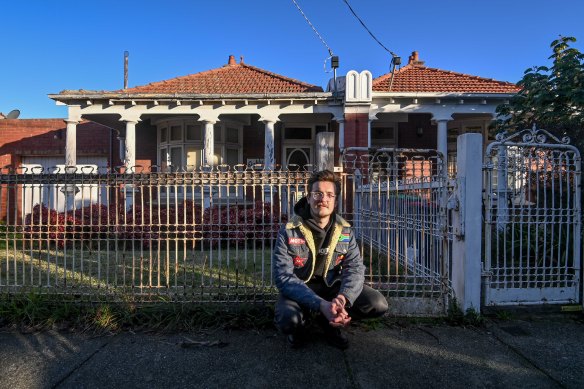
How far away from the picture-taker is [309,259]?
10.1 feet

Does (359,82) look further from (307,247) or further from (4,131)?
(4,131)

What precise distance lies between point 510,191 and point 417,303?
162cm

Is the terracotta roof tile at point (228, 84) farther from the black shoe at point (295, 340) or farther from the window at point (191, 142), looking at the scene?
the black shoe at point (295, 340)

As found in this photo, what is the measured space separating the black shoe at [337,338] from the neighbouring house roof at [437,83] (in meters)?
8.69

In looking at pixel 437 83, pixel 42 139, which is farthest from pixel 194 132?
pixel 437 83

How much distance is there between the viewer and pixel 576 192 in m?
3.89

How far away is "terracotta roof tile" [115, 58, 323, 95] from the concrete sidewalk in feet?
26.5

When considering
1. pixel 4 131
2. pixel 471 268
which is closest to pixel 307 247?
pixel 471 268

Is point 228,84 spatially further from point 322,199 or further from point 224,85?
point 322,199

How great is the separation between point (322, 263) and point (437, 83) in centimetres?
967

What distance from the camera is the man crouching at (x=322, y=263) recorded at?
2906 millimetres

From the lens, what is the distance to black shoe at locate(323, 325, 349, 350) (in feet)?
9.94

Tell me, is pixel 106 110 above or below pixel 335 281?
above

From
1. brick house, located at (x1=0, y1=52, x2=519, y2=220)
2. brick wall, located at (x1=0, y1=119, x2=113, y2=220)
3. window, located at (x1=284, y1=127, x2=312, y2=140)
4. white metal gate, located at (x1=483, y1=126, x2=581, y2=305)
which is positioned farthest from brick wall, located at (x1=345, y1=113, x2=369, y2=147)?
brick wall, located at (x1=0, y1=119, x2=113, y2=220)
